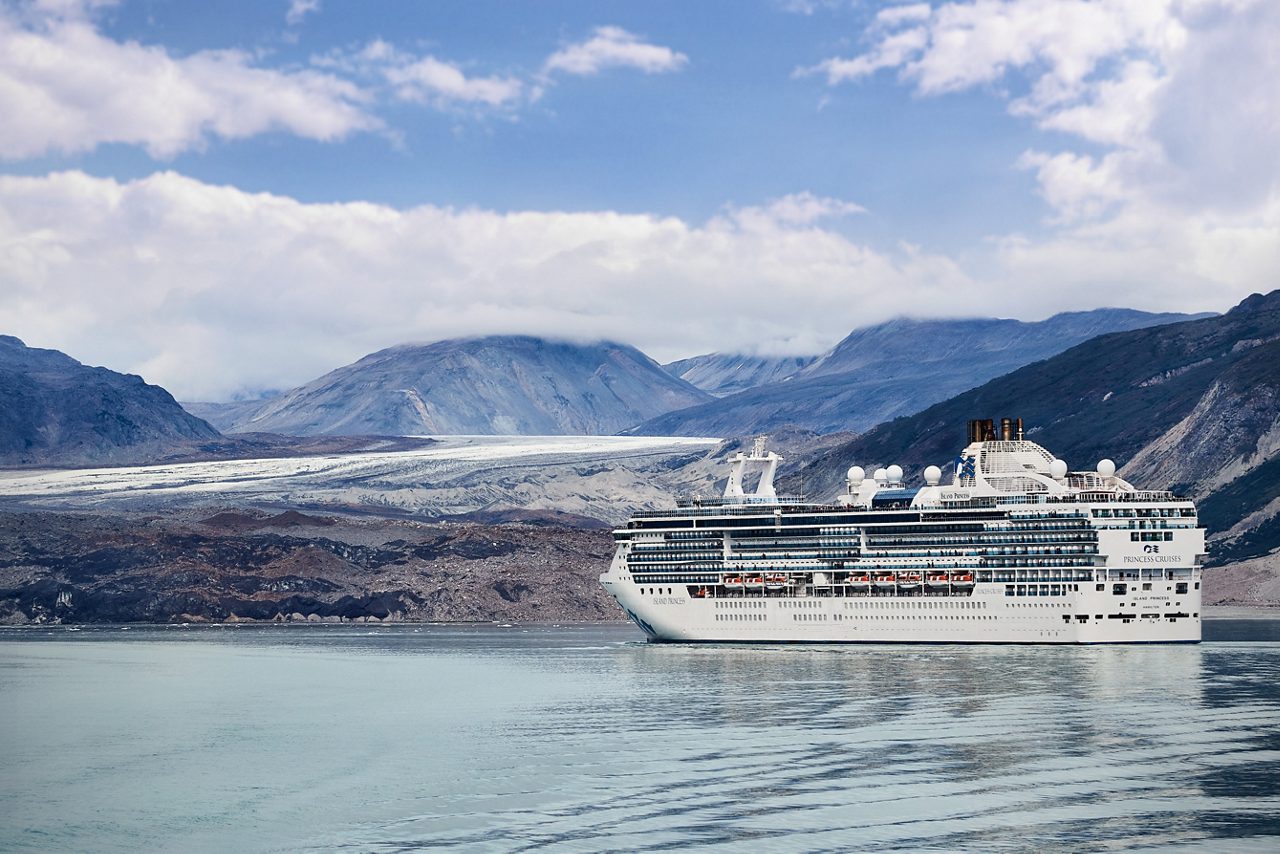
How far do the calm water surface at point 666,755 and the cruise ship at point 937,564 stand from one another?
699 centimetres

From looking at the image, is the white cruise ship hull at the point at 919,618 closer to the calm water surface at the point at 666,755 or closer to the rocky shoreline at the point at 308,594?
the calm water surface at the point at 666,755

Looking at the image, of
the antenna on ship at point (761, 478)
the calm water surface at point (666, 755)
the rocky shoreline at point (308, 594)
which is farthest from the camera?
the rocky shoreline at point (308, 594)

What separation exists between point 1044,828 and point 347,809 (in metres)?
19.9

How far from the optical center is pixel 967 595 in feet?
362

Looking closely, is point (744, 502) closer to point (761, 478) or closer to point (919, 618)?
point (761, 478)

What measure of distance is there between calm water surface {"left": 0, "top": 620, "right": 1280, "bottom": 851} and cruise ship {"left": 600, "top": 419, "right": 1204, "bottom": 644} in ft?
22.9

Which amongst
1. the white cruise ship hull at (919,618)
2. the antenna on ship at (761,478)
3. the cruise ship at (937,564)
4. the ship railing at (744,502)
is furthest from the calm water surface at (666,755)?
the antenna on ship at (761,478)

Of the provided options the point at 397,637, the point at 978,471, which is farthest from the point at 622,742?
the point at 397,637

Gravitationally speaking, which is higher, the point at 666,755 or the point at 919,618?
the point at 919,618

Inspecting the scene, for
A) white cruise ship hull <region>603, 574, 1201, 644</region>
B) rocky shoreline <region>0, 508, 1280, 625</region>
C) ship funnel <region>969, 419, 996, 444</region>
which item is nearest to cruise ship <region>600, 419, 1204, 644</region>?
white cruise ship hull <region>603, 574, 1201, 644</region>

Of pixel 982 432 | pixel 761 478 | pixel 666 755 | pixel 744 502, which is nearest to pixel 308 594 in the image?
pixel 761 478

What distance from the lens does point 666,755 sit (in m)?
59.3

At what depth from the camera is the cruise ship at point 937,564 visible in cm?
10719

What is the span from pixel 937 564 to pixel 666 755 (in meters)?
55.8
